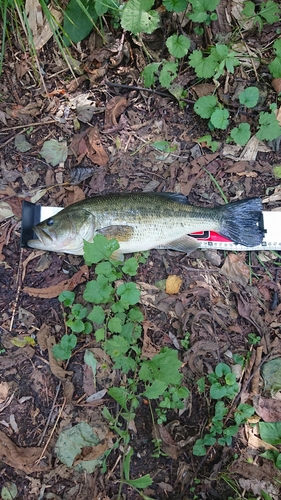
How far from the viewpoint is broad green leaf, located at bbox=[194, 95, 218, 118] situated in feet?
14.7

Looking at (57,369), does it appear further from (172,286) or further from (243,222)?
(243,222)

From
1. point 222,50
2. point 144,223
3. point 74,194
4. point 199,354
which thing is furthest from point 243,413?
point 222,50

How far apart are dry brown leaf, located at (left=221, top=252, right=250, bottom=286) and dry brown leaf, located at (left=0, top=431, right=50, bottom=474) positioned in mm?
2568

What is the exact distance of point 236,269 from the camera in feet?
14.4

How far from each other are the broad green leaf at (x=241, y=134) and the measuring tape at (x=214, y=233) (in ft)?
2.71

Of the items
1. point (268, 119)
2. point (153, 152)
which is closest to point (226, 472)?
point (153, 152)

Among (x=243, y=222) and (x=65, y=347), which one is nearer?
(x=65, y=347)

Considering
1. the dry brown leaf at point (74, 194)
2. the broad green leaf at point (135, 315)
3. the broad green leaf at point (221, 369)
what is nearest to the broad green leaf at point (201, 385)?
the broad green leaf at point (221, 369)

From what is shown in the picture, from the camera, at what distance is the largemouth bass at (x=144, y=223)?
13.5ft

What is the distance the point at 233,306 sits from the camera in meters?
4.32

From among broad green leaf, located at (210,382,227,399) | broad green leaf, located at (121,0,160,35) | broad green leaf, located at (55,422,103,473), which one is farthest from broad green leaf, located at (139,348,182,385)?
broad green leaf, located at (121,0,160,35)

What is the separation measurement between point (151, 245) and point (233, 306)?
3.57 feet

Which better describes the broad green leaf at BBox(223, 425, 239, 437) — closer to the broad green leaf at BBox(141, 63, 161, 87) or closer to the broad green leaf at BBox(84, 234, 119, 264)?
the broad green leaf at BBox(84, 234, 119, 264)

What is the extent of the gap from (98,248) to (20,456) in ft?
7.07
